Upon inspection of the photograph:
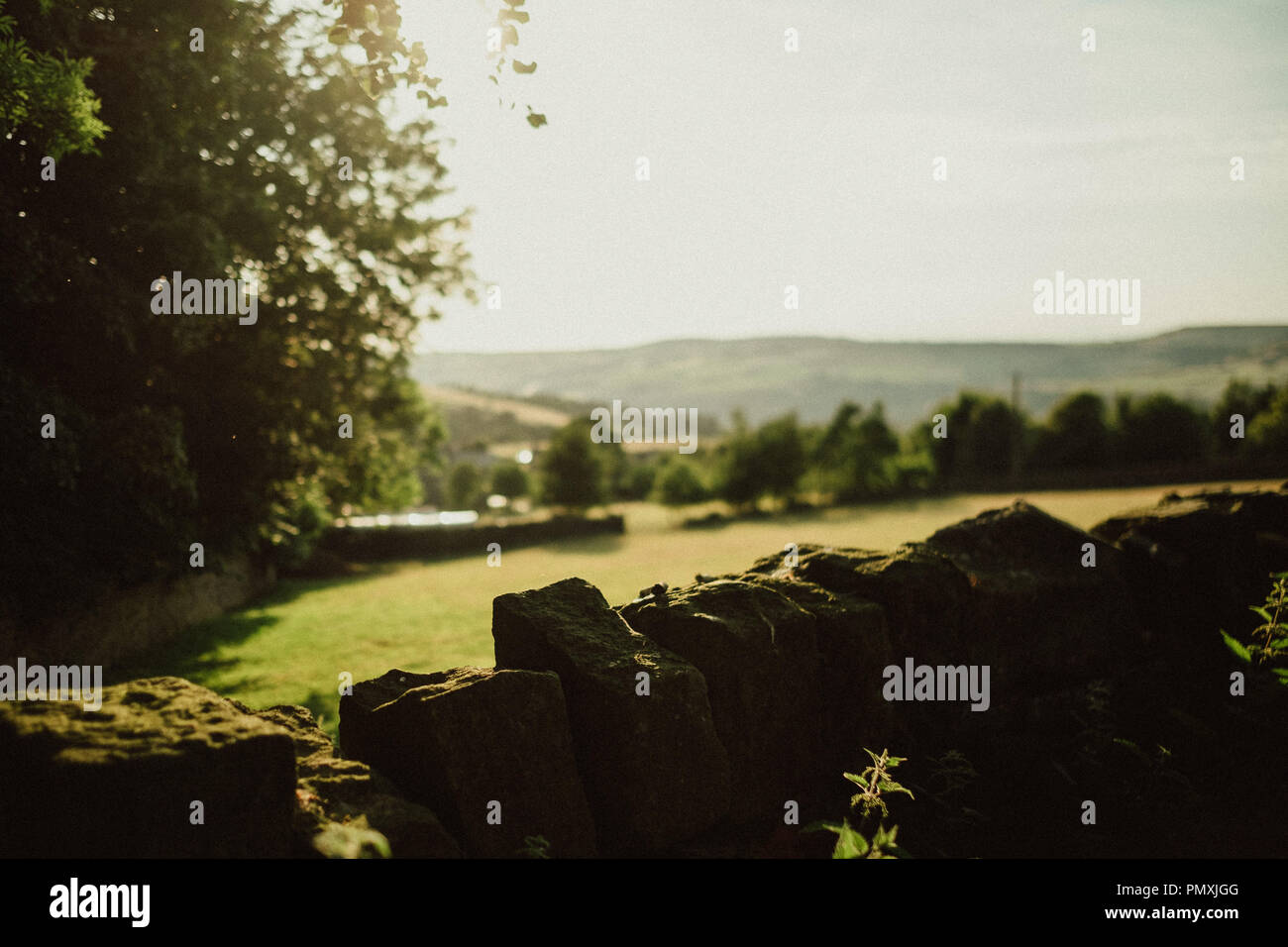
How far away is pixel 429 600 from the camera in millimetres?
19078

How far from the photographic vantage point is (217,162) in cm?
1381

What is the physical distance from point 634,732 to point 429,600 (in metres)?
16.2

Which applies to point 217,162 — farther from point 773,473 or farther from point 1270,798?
point 773,473

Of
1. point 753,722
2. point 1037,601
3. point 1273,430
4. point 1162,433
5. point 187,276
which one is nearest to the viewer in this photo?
point 753,722

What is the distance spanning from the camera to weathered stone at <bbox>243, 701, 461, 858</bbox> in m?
3.19

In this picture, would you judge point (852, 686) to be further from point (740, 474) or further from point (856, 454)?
point (856, 454)

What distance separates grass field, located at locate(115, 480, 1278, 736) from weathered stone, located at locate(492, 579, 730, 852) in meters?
3.32

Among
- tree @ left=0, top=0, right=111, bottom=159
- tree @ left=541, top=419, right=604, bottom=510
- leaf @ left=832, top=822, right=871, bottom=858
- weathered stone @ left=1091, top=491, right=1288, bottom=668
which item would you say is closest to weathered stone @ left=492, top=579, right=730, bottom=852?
leaf @ left=832, top=822, right=871, bottom=858

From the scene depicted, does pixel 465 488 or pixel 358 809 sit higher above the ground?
pixel 358 809

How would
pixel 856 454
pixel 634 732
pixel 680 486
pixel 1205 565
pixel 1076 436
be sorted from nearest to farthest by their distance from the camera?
pixel 634 732 → pixel 1205 565 → pixel 1076 436 → pixel 680 486 → pixel 856 454

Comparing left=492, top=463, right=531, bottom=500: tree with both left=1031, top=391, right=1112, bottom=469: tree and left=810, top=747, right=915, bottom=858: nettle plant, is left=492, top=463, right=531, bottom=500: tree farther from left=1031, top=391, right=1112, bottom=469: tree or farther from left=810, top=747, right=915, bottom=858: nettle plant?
left=810, top=747, right=915, bottom=858: nettle plant

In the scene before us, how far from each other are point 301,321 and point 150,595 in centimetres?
598

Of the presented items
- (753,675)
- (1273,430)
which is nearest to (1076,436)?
(1273,430)
